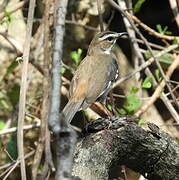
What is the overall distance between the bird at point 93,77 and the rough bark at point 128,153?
0.76 metres

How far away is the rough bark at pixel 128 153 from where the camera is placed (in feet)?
9.92

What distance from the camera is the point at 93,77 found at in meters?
4.61

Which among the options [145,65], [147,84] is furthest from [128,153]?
[145,65]

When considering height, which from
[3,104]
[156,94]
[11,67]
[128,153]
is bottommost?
[156,94]

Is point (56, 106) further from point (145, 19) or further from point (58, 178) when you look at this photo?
point (145, 19)

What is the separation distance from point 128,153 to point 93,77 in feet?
4.37

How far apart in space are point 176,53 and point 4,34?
6.44ft

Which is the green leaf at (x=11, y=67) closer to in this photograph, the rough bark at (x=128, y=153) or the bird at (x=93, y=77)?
the bird at (x=93, y=77)

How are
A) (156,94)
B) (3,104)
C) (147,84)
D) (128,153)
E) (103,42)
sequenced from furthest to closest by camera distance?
(3,104), (156,94), (103,42), (147,84), (128,153)

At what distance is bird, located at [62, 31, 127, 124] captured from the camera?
14.2 feet

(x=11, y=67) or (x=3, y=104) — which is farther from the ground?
(x=11, y=67)

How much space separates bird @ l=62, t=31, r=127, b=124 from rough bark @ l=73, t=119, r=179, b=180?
0.76 m

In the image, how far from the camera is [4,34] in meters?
5.53

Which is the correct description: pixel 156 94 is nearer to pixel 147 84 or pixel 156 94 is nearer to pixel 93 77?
pixel 147 84
